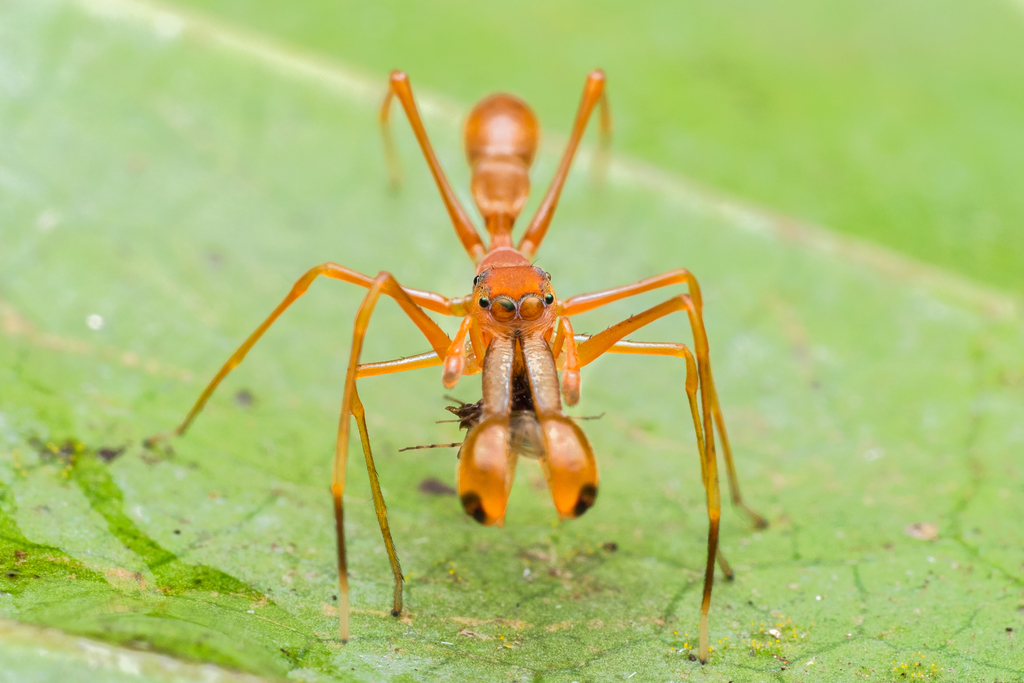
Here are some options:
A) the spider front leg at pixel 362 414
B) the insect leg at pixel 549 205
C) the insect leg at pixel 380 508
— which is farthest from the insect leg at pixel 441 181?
the insect leg at pixel 380 508

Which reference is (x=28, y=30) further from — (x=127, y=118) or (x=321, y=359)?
(x=321, y=359)

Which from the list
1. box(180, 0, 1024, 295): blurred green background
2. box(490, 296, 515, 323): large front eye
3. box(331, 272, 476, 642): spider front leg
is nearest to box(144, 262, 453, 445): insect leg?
box(331, 272, 476, 642): spider front leg

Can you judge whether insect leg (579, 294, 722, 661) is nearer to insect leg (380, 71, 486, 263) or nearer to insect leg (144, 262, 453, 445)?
insect leg (144, 262, 453, 445)

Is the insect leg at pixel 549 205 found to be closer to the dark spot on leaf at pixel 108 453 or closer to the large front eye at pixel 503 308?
the large front eye at pixel 503 308

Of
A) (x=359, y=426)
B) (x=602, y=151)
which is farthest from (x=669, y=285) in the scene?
(x=602, y=151)

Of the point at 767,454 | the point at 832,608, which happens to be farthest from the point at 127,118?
the point at 832,608

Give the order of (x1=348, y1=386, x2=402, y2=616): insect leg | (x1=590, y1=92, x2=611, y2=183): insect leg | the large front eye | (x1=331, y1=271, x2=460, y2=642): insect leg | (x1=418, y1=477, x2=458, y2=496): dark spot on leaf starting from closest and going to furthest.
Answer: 1. (x1=331, y1=271, x2=460, y2=642): insect leg
2. (x1=348, y1=386, x2=402, y2=616): insect leg
3. the large front eye
4. (x1=418, y1=477, x2=458, y2=496): dark spot on leaf
5. (x1=590, y1=92, x2=611, y2=183): insect leg

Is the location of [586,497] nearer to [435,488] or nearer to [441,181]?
[435,488]
